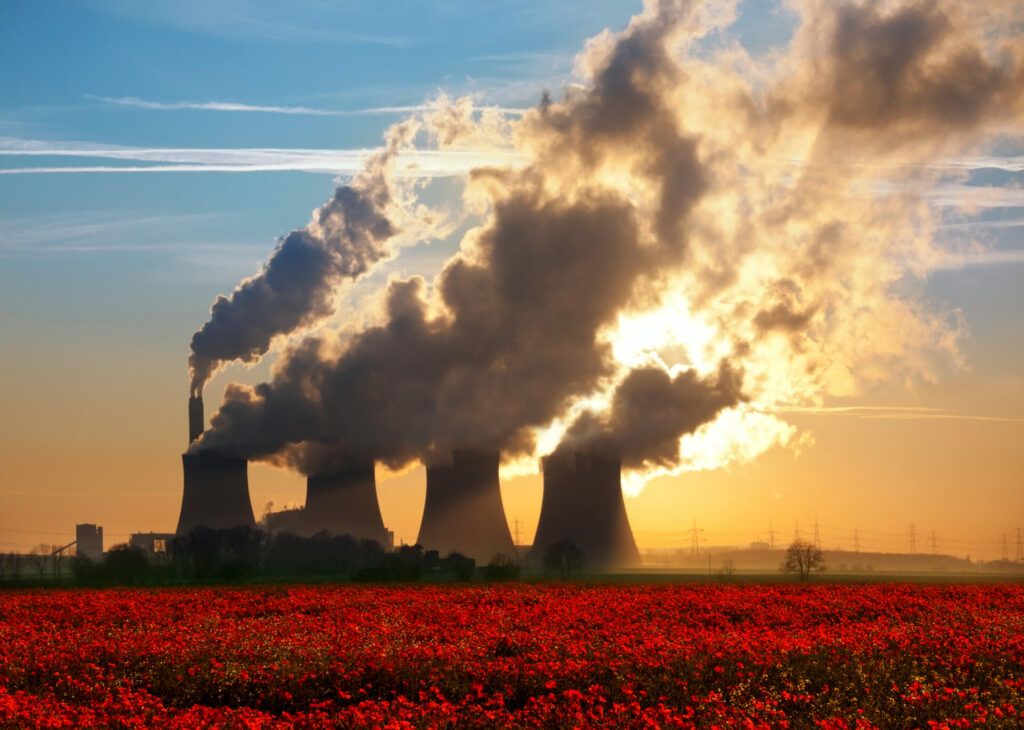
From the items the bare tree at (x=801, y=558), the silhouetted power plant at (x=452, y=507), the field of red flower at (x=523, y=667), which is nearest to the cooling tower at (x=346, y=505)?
the silhouetted power plant at (x=452, y=507)

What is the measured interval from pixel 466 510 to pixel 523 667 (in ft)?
201

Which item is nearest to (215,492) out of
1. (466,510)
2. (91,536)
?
(466,510)

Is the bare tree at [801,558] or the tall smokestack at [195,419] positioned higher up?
the tall smokestack at [195,419]

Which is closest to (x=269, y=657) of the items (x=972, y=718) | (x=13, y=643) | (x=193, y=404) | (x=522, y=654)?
(x=522, y=654)

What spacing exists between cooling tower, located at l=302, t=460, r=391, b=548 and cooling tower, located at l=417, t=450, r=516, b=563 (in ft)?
13.0

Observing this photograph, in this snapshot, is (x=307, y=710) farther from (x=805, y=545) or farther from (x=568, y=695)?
(x=805, y=545)

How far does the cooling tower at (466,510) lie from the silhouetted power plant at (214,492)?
516 inches

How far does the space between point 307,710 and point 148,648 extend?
13.7 ft

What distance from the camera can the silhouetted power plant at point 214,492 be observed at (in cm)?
6675

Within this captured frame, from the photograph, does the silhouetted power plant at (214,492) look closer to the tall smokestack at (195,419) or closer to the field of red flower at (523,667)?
the tall smokestack at (195,419)

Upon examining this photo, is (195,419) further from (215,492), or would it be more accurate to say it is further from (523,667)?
(523,667)

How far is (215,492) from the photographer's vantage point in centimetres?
6762

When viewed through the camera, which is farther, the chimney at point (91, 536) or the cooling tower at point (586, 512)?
the chimney at point (91, 536)

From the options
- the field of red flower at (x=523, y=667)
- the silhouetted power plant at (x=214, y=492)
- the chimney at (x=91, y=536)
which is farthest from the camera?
the chimney at (x=91, y=536)
